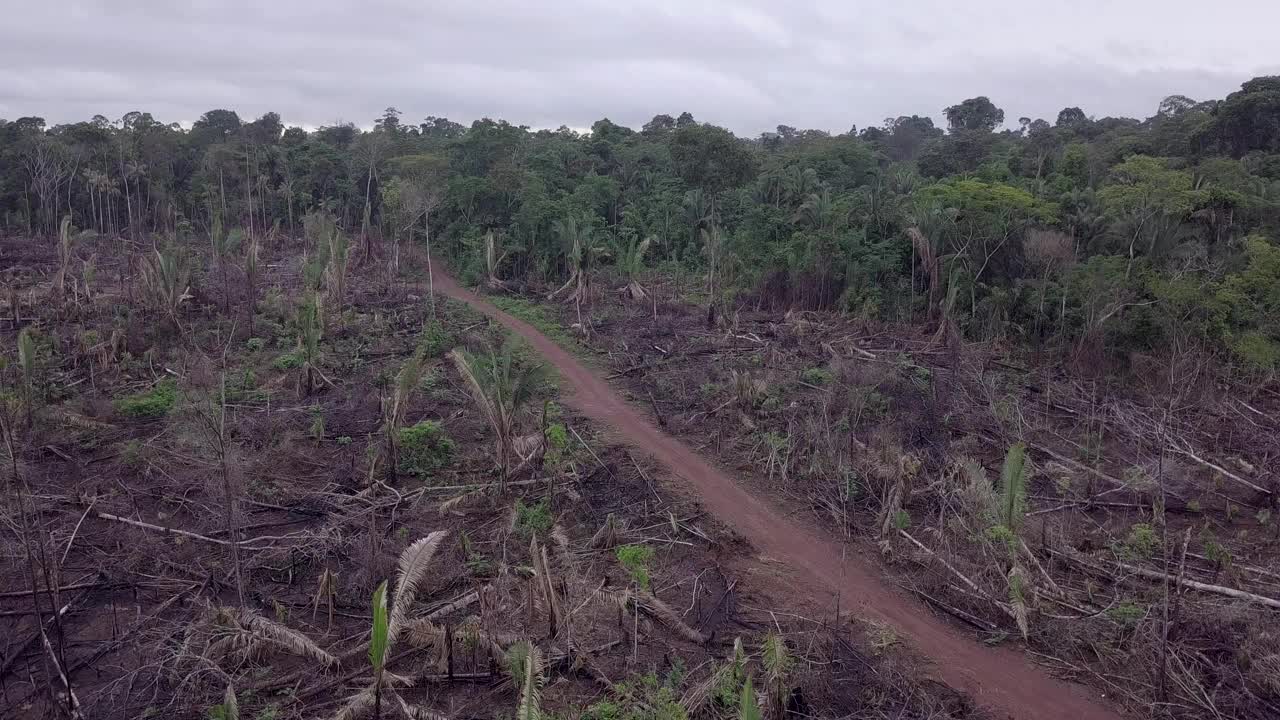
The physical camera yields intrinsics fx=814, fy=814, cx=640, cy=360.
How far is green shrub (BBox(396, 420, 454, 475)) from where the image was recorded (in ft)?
44.6

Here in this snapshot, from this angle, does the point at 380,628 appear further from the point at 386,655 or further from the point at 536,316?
the point at 536,316

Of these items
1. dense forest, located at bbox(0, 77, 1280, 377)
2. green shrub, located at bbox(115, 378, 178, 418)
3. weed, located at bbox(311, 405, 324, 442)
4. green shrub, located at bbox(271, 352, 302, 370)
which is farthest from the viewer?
dense forest, located at bbox(0, 77, 1280, 377)

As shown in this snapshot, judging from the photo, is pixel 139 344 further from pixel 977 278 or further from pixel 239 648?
pixel 977 278

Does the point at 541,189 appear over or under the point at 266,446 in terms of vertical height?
over

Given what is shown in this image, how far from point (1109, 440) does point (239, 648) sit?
14605 millimetres

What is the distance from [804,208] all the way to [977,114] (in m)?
40.4

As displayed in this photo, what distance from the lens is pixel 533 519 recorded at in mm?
11828

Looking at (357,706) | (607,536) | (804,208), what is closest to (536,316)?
(804,208)

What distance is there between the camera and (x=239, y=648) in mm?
8438

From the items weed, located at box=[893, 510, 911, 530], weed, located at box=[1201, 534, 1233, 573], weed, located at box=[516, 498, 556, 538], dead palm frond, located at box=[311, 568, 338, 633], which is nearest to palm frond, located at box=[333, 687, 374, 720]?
dead palm frond, located at box=[311, 568, 338, 633]

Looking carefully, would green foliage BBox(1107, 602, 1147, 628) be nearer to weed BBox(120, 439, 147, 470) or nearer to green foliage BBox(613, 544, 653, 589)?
green foliage BBox(613, 544, 653, 589)

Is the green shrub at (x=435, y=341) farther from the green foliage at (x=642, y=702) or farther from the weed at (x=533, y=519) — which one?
the green foliage at (x=642, y=702)

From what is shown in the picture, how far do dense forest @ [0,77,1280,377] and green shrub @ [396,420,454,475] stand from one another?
1192 centimetres

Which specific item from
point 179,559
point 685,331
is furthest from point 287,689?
point 685,331
